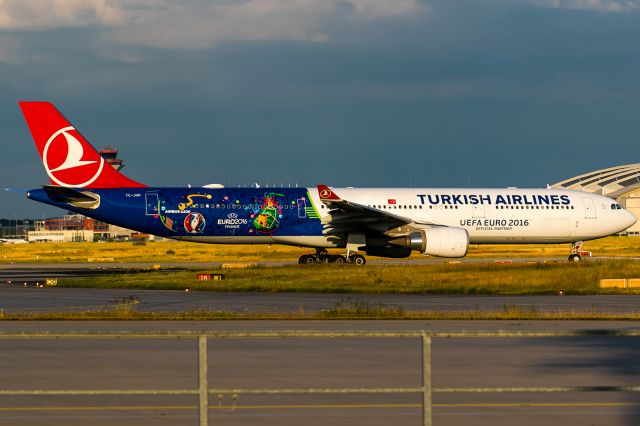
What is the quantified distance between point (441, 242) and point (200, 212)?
10.7m

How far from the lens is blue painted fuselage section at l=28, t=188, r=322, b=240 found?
46.9 metres

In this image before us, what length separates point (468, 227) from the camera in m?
49.5

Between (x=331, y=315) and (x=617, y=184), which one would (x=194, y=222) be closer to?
(x=331, y=315)

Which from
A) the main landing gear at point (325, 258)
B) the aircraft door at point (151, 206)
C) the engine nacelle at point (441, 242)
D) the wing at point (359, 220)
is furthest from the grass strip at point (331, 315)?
the main landing gear at point (325, 258)

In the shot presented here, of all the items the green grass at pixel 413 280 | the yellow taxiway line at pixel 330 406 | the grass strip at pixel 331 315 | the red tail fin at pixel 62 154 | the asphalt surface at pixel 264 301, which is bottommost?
the yellow taxiway line at pixel 330 406

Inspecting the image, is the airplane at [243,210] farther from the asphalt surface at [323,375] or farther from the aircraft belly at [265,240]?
the asphalt surface at [323,375]

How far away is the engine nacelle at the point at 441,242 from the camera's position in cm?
4522

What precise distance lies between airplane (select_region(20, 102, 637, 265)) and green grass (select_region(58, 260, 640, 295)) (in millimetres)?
6246

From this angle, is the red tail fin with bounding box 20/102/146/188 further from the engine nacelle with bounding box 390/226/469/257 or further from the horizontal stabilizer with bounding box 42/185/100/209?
the engine nacelle with bounding box 390/226/469/257

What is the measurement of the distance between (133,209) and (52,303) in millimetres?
18199

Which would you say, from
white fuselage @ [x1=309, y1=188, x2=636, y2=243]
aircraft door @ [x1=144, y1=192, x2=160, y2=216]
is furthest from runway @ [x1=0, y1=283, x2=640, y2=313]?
white fuselage @ [x1=309, y1=188, x2=636, y2=243]

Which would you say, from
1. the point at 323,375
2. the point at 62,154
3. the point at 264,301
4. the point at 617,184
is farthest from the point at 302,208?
the point at 617,184

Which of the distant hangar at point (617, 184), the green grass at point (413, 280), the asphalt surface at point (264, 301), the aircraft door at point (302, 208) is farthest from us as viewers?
the distant hangar at point (617, 184)

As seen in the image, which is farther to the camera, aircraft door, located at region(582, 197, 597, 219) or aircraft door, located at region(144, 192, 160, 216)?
aircraft door, located at region(582, 197, 597, 219)
